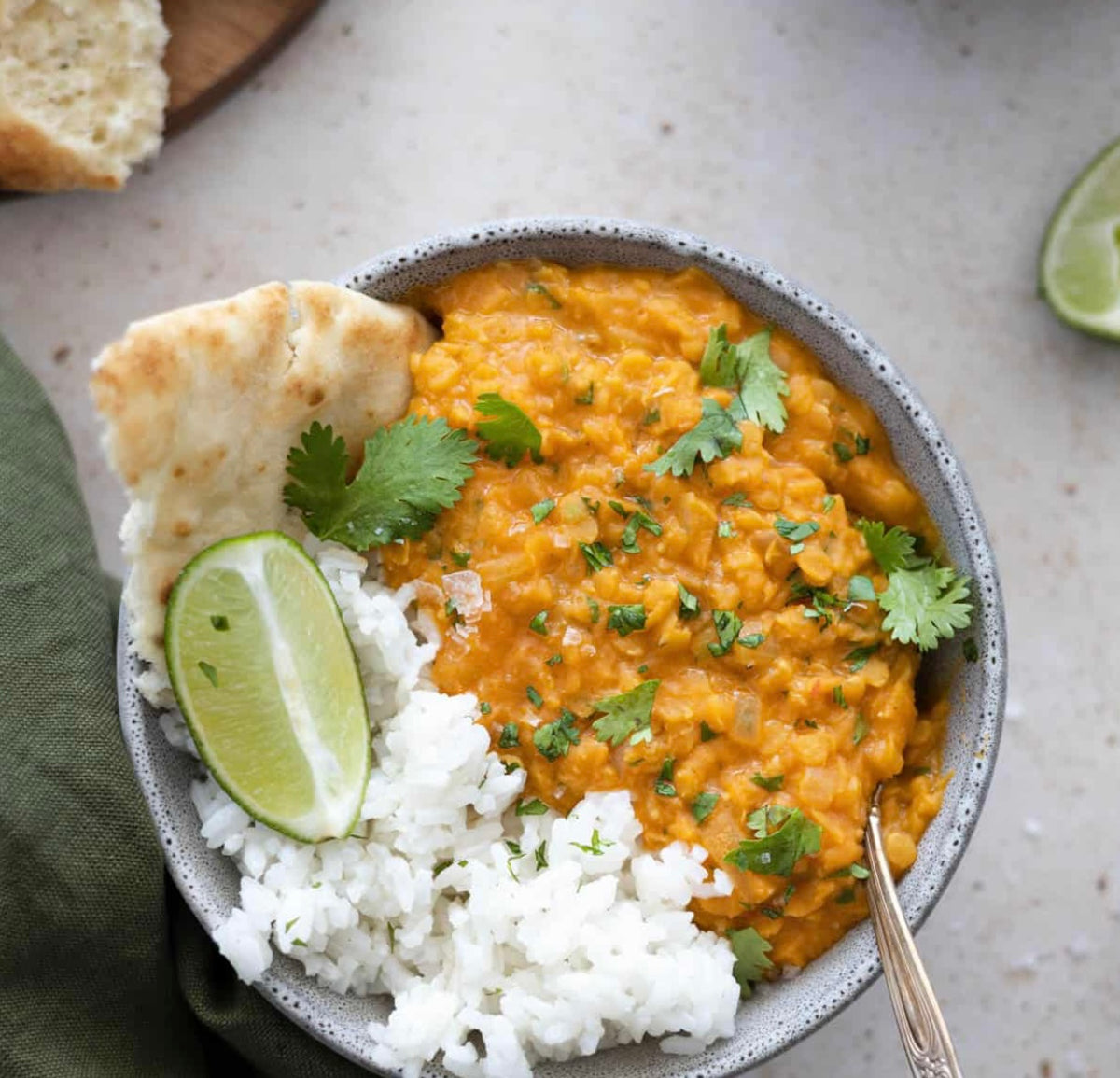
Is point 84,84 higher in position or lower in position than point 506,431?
higher

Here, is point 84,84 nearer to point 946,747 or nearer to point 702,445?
point 702,445

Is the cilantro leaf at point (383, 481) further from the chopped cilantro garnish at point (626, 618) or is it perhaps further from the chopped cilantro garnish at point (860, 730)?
the chopped cilantro garnish at point (860, 730)

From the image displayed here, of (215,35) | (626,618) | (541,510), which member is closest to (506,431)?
(541,510)

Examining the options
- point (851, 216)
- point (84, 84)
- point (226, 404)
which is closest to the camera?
point (226, 404)

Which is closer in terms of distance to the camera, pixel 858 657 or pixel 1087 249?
pixel 858 657

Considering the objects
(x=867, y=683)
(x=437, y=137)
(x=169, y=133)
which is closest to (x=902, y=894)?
(x=867, y=683)

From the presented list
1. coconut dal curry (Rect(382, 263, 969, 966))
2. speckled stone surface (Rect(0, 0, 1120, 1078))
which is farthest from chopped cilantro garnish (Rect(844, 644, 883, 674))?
speckled stone surface (Rect(0, 0, 1120, 1078))

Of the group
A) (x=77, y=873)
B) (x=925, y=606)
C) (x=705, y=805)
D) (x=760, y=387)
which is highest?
(x=760, y=387)

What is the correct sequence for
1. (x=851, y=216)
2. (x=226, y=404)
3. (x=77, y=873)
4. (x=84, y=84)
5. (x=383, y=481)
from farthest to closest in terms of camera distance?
1. (x=851, y=216)
2. (x=84, y=84)
3. (x=77, y=873)
4. (x=383, y=481)
5. (x=226, y=404)

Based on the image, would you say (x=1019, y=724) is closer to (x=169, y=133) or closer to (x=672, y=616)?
A: (x=672, y=616)
